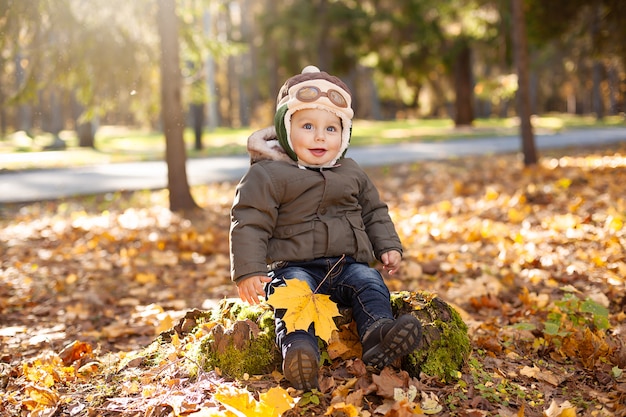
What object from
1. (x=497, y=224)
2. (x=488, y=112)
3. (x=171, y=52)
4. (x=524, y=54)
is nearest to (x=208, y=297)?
(x=497, y=224)

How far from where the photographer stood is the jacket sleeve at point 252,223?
2807mm

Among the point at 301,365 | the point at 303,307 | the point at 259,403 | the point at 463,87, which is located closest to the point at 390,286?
the point at 303,307

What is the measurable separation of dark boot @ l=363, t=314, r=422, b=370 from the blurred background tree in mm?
5733

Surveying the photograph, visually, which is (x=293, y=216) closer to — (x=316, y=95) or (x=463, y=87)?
(x=316, y=95)

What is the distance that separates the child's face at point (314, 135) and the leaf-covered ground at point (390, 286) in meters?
1.02

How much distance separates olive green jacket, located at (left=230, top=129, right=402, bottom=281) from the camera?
2.86m

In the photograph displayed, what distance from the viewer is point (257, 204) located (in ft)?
9.50

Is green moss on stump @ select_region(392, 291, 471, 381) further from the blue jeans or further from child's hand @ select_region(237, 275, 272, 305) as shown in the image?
child's hand @ select_region(237, 275, 272, 305)

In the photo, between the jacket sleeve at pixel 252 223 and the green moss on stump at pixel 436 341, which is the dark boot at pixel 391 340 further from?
the jacket sleeve at pixel 252 223

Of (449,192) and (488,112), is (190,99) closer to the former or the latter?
(449,192)

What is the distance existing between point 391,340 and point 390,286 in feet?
7.62

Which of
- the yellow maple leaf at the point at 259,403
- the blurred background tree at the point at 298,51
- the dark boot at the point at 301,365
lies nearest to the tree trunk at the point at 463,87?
the blurred background tree at the point at 298,51

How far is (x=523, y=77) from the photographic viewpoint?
9.83 meters

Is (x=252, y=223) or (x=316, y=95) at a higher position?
(x=316, y=95)
